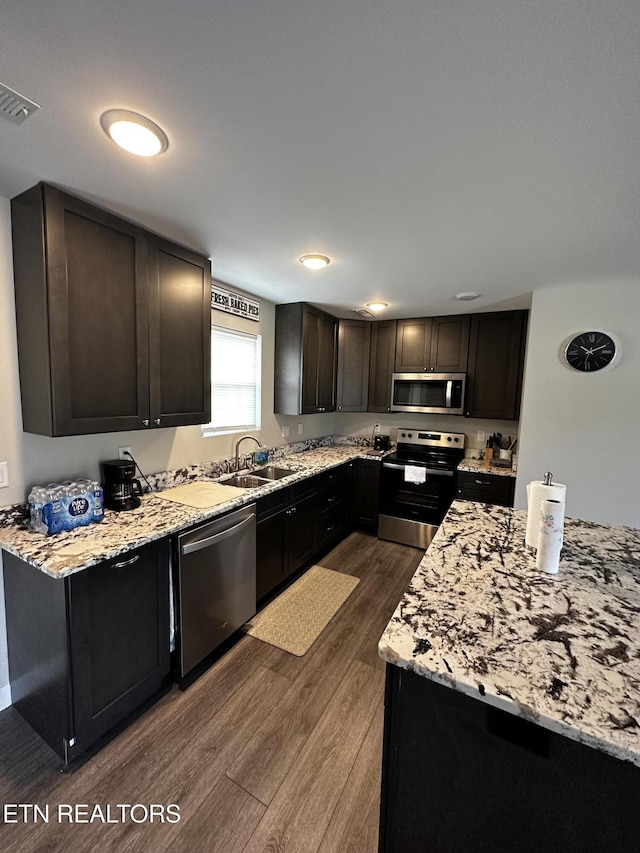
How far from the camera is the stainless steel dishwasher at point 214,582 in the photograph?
1.83 m

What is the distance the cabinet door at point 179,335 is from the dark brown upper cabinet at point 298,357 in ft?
3.87

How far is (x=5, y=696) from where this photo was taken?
173cm

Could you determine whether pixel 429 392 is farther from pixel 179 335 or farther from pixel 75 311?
pixel 75 311

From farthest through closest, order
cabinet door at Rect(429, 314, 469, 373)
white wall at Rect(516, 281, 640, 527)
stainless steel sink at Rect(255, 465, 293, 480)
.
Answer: cabinet door at Rect(429, 314, 469, 373), stainless steel sink at Rect(255, 465, 293, 480), white wall at Rect(516, 281, 640, 527)

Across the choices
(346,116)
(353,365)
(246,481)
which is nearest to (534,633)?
(346,116)

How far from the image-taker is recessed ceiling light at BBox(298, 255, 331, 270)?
223 centimetres

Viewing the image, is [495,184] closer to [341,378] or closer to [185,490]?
[185,490]

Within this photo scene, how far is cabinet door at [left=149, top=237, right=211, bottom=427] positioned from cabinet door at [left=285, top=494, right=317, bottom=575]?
1070 millimetres

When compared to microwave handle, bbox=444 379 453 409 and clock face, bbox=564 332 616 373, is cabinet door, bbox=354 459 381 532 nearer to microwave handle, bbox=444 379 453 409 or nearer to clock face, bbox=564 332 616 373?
microwave handle, bbox=444 379 453 409

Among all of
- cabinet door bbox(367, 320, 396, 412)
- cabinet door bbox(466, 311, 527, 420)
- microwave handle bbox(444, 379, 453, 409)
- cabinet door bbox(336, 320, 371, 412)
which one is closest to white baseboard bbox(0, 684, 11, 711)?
cabinet door bbox(336, 320, 371, 412)

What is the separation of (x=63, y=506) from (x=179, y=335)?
3.70 feet

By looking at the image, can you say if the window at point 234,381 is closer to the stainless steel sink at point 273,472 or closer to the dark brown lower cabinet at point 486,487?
the stainless steel sink at point 273,472

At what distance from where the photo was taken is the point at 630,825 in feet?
2.34

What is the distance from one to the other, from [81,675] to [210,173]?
215cm
